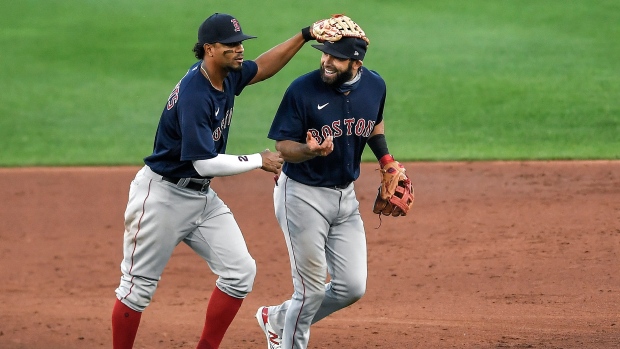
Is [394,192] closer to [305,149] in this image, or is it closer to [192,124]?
[305,149]

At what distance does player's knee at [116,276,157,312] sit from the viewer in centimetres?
550

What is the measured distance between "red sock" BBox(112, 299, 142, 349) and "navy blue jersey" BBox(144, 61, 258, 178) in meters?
0.83

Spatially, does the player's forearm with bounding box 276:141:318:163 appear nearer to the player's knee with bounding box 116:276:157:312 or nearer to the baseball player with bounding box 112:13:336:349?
the baseball player with bounding box 112:13:336:349

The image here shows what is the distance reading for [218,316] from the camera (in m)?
5.66

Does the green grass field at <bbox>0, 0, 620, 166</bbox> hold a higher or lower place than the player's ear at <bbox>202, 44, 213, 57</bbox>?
lower

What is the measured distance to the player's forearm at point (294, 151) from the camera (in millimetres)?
5148

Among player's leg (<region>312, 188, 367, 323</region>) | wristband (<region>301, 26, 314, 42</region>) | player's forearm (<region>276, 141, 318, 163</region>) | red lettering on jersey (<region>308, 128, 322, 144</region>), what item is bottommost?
player's leg (<region>312, 188, 367, 323</region>)

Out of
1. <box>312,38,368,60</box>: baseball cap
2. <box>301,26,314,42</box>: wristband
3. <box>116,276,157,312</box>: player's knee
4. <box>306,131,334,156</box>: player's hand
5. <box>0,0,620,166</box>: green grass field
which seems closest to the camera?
<box>306,131,334,156</box>: player's hand

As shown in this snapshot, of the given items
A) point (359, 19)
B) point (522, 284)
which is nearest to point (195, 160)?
point (522, 284)

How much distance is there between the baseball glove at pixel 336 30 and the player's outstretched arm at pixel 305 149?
59 centimetres

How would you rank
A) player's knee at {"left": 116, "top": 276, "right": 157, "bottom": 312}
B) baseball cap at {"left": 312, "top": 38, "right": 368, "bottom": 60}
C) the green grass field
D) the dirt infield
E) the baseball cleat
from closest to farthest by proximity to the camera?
1. baseball cap at {"left": 312, "top": 38, "right": 368, "bottom": 60}
2. player's knee at {"left": 116, "top": 276, "right": 157, "bottom": 312}
3. the baseball cleat
4. the dirt infield
5. the green grass field

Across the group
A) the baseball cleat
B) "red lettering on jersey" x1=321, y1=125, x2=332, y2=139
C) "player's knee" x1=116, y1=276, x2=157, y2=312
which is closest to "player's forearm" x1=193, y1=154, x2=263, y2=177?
"red lettering on jersey" x1=321, y1=125, x2=332, y2=139

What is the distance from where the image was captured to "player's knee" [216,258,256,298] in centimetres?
558

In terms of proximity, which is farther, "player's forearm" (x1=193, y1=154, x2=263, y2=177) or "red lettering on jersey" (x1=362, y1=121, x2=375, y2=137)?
"red lettering on jersey" (x1=362, y1=121, x2=375, y2=137)
